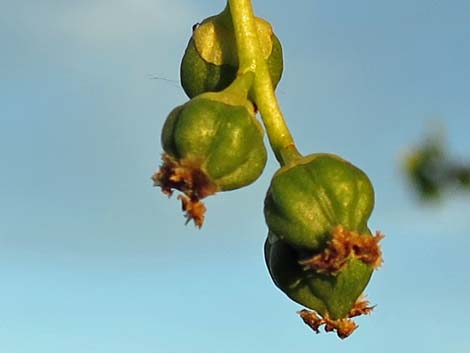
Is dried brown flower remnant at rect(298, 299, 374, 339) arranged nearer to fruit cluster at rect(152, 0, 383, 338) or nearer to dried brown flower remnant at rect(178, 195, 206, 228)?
fruit cluster at rect(152, 0, 383, 338)

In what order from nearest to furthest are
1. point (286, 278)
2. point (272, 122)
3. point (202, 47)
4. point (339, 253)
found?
point (339, 253) → point (286, 278) → point (272, 122) → point (202, 47)

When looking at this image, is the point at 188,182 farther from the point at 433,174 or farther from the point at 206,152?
the point at 433,174

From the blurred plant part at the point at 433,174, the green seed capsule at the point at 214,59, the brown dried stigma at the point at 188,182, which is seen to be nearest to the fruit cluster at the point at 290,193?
the brown dried stigma at the point at 188,182

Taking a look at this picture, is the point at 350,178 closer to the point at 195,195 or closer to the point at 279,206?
the point at 279,206

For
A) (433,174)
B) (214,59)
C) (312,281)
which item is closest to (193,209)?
(312,281)

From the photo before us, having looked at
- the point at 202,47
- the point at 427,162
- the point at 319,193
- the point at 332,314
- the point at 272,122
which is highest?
the point at 427,162

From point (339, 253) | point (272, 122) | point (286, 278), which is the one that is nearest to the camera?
point (339, 253)

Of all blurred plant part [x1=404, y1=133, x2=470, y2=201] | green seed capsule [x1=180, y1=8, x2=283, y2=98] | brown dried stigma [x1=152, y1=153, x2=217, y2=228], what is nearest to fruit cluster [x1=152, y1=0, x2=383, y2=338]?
brown dried stigma [x1=152, y1=153, x2=217, y2=228]

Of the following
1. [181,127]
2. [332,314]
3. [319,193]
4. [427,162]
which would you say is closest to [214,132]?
[181,127]
